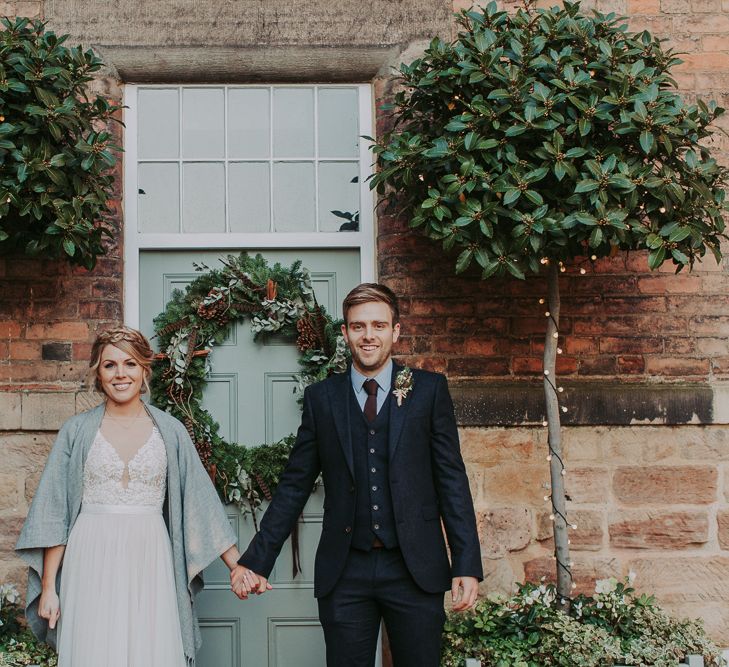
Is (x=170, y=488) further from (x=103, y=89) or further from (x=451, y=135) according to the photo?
(x=103, y=89)

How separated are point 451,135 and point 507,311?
1.12 m

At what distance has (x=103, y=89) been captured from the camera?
15.9ft

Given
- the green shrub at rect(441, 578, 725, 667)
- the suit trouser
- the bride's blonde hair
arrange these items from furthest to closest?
1. the green shrub at rect(441, 578, 725, 667)
2. the bride's blonde hair
3. the suit trouser

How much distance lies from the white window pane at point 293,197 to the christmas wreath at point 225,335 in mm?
296

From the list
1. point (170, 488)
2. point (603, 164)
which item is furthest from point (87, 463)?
point (603, 164)

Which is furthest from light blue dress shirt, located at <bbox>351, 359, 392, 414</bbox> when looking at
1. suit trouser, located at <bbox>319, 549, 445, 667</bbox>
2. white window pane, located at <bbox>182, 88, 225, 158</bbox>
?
white window pane, located at <bbox>182, 88, 225, 158</bbox>

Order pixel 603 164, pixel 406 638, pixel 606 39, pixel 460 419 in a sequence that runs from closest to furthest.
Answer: pixel 406 638 < pixel 603 164 < pixel 606 39 < pixel 460 419

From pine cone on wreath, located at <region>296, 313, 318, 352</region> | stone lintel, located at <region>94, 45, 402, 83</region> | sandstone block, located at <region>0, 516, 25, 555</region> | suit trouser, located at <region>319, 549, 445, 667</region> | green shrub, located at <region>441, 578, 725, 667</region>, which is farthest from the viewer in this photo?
stone lintel, located at <region>94, 45, 402, 83</region>

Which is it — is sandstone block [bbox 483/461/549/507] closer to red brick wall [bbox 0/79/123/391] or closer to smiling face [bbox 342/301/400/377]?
smiling face [bbox 342/301/400/377]

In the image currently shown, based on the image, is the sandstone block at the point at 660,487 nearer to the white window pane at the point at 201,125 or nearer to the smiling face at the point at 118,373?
the smiling face at the point at 118,373

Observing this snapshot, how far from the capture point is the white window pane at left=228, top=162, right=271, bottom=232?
4.96 metres

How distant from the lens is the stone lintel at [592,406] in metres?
4.61

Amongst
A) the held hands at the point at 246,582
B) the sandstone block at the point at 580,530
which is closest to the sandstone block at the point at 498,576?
the sandstone block at the point at 580,530

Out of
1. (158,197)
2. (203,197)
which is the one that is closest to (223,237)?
(203,197)
